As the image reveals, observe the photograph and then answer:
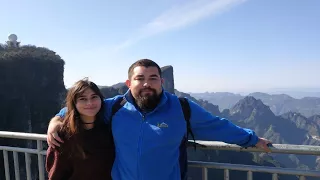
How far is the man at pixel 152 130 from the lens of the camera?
93.5 inches

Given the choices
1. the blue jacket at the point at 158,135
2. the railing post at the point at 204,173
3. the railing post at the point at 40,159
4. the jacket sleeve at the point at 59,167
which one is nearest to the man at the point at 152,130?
the blue jacket at the point at 158,135

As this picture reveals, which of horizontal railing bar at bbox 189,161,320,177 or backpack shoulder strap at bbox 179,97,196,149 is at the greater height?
backpack shoulder strap at bbox 179,97,196,149

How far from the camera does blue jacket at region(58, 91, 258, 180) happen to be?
7.77 feet

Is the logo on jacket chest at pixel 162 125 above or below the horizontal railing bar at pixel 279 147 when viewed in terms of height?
above

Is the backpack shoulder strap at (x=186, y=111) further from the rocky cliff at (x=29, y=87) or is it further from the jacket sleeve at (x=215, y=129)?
the rocky cliff at (x=29, y=87)

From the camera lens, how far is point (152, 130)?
2416mm

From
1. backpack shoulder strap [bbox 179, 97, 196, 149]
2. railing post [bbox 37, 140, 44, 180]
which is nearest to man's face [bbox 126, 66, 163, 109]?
backpack shoulder strap [bbox 179, 97, 196, 149]

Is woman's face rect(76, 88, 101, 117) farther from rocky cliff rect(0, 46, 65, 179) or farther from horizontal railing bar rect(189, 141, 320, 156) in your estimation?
rocky cliff rect(0, 46, 65, 179)

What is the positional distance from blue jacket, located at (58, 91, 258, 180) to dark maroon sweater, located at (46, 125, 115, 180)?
4.2 inches

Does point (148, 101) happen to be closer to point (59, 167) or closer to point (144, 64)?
point (144, 64)

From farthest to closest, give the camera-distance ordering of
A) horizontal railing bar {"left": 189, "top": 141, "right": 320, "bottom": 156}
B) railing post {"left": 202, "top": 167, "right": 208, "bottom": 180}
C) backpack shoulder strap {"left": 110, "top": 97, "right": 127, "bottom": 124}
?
railing post {"left": 202, "top": 167, "right": 208, "bottom": 180} → backpack shoulder strap {"left": 110, "top": 97, "right": 127, "bottom": 124} → horizontal railing bar {"left": 189, "top": 141, "right": 320, "bottom": 156}

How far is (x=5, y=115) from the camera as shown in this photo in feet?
122

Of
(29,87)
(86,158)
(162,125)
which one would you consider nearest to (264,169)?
(162,125)

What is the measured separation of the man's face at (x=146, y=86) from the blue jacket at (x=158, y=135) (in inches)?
2.7
